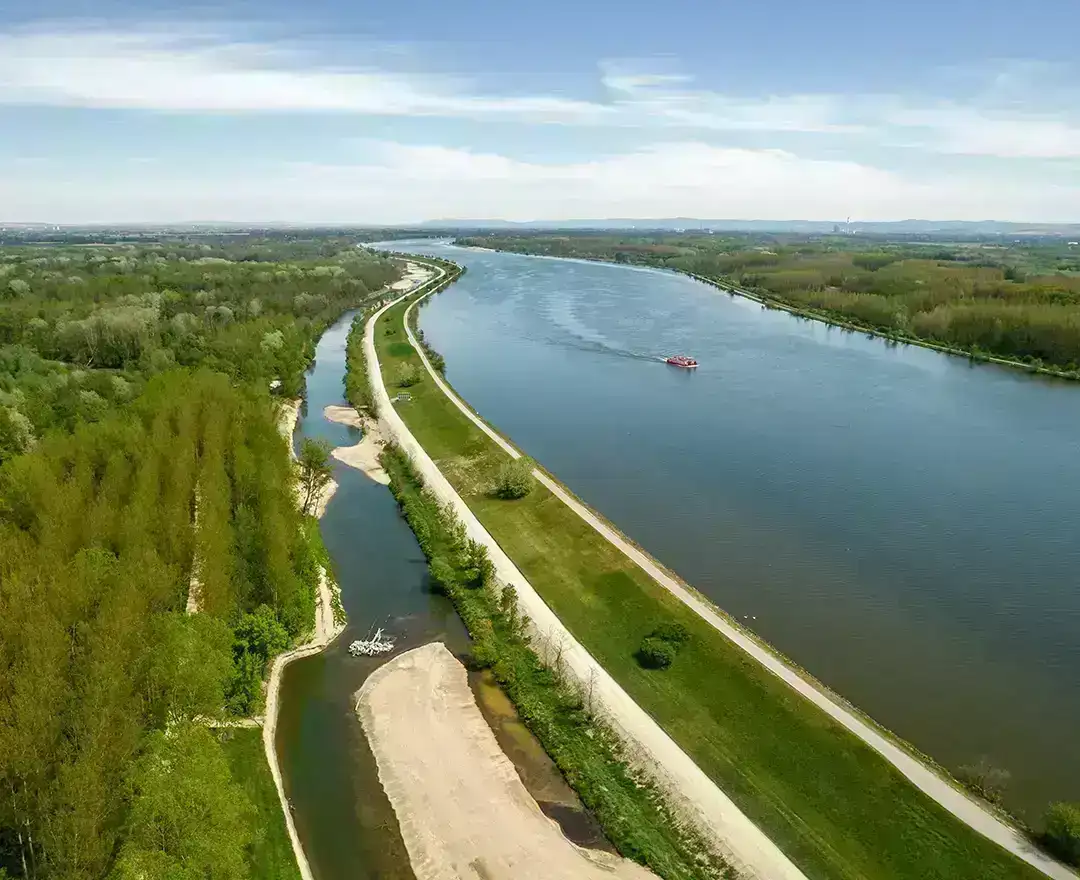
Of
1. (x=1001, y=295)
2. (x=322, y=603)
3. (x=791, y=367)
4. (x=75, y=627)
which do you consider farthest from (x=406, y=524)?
(x=1001, y=295)

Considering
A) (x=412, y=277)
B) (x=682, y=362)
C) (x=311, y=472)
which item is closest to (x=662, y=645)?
(x=311, y=472)

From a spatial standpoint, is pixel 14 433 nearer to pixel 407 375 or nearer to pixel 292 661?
pixel 292 661

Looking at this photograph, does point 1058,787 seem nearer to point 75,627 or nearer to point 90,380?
point 75,627

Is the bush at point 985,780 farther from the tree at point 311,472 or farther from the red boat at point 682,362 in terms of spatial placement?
the red boat at point 682,362

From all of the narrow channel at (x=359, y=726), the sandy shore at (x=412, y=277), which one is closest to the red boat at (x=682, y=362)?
the narrow channel at (x=359, y=726)

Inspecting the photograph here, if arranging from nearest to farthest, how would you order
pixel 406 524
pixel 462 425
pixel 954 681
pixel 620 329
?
1. pixel 954 681
2. pixel 406 524
3. pixel 462 425
4. pixel 620 329
